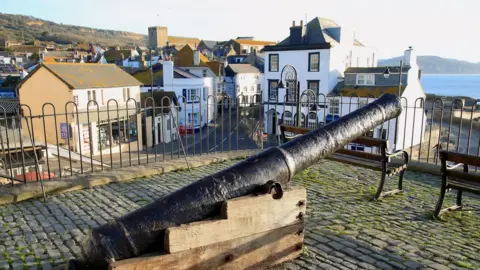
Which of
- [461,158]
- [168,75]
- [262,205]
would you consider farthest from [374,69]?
[262,205]

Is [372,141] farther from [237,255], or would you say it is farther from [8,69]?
[8,69]

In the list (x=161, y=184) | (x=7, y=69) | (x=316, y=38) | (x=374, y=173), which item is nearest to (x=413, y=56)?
(x=316, y=38)

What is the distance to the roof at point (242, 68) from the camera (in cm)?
5738

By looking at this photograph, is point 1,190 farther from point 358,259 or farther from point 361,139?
point 361,139

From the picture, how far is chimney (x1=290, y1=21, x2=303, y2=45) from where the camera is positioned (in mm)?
37781

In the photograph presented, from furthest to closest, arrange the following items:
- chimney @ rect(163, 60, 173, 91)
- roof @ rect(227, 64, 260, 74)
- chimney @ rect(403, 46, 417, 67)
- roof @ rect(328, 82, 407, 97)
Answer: roof @ rect(227, 64, 260, 74) < chimney @ rect(163, 60, 173, 91) < chimney @ rect(403, 46, 417, 67) < roof @ rect(328, 82, 407, 97)

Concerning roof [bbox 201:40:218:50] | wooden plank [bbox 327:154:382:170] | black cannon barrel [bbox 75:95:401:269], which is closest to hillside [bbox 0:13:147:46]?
roof [bbox 201:40:218:50]

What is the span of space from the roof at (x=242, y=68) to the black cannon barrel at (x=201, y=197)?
53.4 metres

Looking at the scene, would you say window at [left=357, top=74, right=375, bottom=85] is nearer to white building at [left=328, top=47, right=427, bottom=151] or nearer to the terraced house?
white building at [left=328, top=47, right=427, bottom=151]

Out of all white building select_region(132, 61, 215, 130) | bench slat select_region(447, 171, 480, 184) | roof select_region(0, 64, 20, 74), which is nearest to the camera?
bench slat select_region(447, 171, 480, 184)

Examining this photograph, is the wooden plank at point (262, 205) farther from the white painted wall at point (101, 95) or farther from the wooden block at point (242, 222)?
the white painted wall at point (101, 95)

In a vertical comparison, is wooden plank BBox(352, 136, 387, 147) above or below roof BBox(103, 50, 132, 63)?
below

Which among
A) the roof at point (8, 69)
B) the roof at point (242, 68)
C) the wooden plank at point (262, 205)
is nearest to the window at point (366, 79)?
the roof at point (242, 68)

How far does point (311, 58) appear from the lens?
37062 millimetres
